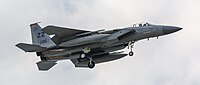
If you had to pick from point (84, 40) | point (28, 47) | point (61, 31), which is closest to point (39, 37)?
point (28, 47)

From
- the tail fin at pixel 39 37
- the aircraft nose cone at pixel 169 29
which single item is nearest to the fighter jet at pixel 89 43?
the aircraft nose cone at pixel 169 29

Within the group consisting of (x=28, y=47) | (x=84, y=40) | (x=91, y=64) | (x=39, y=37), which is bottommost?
(x=91, y=64)

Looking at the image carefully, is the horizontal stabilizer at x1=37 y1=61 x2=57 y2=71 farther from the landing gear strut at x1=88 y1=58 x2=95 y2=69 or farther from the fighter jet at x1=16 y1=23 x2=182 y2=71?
the landing gear strut at x1=88 y1=58 x2=95 y2=69

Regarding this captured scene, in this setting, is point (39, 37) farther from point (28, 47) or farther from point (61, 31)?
point (61, 31)

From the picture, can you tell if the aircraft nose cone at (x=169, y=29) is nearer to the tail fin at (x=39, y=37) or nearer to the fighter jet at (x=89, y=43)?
the fighter jet at (x=89, y=43)

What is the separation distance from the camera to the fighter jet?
38.8m

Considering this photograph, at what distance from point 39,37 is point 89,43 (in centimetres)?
654

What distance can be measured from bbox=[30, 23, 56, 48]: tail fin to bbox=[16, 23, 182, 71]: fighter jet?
1.92 feet

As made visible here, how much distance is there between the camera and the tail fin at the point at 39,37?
43719 millimetres

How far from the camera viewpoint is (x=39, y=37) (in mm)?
44125

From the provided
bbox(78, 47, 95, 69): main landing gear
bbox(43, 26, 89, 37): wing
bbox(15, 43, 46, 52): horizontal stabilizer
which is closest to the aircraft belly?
A: bbox(43, 26, 89, 37): wing

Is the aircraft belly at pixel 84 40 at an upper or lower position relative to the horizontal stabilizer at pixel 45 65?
upper

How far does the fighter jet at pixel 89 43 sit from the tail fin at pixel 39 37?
58 centimetres

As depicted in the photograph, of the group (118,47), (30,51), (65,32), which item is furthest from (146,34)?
(30,51)
